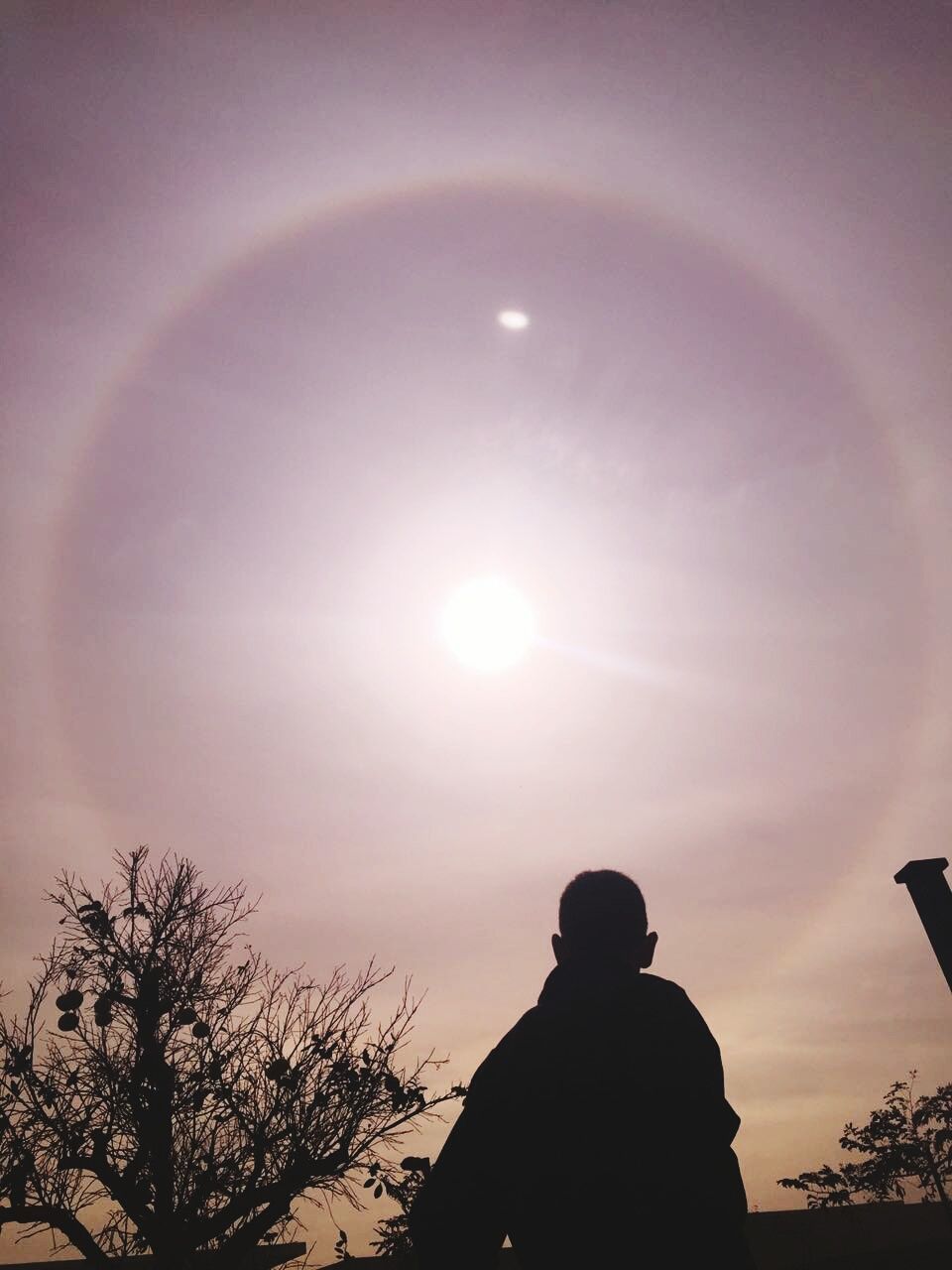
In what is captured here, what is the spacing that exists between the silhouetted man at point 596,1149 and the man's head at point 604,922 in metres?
0.14

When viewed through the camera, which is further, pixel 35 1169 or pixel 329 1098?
pixel 329 1098

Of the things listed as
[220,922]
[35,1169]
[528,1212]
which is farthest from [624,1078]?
[220,922]

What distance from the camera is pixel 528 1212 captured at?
5.62 feet

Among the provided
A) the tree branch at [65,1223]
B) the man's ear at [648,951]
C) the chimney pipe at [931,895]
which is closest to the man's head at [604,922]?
the man's ear at [648,951]

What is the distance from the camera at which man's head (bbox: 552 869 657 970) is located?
6.89 feet

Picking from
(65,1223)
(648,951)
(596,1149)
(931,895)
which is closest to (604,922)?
(648,951)

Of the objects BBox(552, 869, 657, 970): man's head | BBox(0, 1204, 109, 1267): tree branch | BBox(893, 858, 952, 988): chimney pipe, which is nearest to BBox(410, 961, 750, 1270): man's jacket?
BBox(552, 869, 657, 970): man's head

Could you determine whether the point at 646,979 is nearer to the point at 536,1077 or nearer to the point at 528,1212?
the point at 536,1077

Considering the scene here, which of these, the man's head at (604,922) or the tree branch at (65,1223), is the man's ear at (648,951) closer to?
the man's head at (604,922)

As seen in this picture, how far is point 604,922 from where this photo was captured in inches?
83.2

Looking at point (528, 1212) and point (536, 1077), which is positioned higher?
point (536, 1077)

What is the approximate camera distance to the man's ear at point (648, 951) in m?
2.19

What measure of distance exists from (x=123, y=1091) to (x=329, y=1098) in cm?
268

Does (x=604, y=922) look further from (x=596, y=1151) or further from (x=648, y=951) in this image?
(x=596, y=1151)
